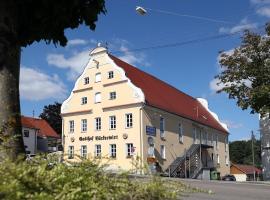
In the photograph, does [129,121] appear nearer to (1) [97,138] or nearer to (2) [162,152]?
(1) [97,138]

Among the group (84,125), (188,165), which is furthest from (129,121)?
(188,165)

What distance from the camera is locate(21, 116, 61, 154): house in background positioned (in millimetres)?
67169

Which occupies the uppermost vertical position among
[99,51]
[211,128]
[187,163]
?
[99,51]

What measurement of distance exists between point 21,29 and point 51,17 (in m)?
0.53

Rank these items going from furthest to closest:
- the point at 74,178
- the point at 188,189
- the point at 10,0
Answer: the point at 10,0
the point at 188,189
the point at 74,178

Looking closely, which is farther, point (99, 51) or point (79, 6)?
point (99, 51)

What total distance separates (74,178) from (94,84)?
46.5 metres

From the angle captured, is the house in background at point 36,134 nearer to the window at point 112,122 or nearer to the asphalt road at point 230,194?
the window at point 112,122

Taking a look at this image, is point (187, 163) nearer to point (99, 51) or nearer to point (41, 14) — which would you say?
point (99, 51)

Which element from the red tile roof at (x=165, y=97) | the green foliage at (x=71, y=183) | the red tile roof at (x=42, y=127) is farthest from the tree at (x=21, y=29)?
the red tile roof at (x=42, y=127)

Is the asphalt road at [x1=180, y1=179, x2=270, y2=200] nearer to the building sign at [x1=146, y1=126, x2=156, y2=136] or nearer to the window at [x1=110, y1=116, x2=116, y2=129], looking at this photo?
the building sign at [x1=146, y1=126, x2=156, y2=136]

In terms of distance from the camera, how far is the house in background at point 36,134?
2644 inches

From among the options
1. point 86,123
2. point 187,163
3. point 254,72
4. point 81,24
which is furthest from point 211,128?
point 81,24

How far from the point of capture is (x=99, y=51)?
163 feet
